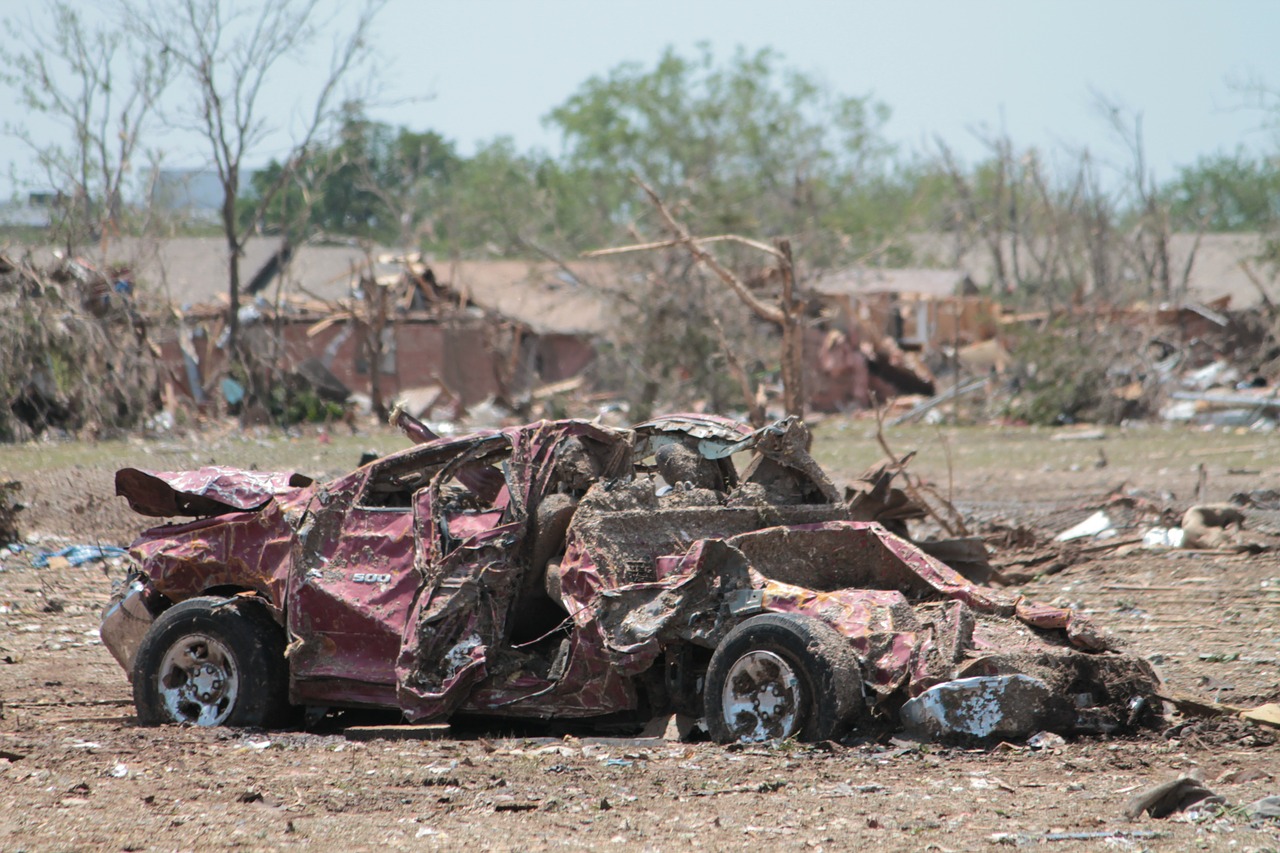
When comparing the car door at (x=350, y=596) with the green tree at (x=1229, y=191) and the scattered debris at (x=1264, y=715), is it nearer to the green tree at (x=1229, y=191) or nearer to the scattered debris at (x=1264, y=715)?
the scattered debris at (x=1264, y=715)

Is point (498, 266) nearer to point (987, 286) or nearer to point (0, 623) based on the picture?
point (987, 286)

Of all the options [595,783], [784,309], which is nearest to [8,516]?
[784,309]

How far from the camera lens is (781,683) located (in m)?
6.20

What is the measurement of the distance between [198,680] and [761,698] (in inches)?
116

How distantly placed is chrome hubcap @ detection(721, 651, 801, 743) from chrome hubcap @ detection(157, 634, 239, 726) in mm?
2599

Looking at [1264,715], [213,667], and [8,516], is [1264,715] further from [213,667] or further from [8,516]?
[8,516]

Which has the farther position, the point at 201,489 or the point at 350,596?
A: the point at 201,489

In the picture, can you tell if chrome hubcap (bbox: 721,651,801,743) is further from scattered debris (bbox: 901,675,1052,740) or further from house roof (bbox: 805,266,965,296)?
house roof (bbox: 805,266,965,296)

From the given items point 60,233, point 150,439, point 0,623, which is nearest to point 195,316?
point 60,233

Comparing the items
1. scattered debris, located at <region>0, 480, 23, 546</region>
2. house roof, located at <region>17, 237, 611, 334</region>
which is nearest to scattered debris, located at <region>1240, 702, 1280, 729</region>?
scattered debris, located at <region>0, 480, 23, 546</region>

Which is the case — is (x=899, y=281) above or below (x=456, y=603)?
above

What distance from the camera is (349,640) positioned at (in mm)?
7082

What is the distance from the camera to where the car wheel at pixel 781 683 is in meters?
6.07

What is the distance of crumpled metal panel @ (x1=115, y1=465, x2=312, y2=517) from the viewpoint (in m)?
7.46
